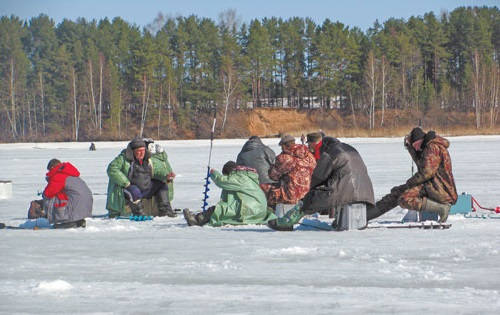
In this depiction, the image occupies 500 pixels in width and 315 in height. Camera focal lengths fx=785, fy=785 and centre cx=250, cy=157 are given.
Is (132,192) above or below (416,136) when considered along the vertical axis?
below

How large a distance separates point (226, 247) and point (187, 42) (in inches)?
2897

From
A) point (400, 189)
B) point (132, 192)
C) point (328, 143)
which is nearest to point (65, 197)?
point (132, 192)

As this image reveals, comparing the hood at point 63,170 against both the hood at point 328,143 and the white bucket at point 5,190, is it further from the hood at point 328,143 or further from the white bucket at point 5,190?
the white bucket at point 5,190

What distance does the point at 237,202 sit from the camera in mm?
9719

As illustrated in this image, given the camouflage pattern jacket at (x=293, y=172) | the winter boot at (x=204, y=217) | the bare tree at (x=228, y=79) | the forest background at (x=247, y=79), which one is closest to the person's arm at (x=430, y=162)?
the camouflage pattern jacket at (x=293, y=172)

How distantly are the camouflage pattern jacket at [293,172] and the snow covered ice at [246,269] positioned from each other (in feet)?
2.71

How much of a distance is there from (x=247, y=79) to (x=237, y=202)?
220 feet

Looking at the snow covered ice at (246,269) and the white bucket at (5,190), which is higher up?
the white bucket at (5,190)

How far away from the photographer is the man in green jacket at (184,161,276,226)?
31.0 ft

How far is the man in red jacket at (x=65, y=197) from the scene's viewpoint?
955cm

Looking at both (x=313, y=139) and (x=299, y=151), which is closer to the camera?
(x=299, y=151)

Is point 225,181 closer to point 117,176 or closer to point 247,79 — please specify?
point 117,176

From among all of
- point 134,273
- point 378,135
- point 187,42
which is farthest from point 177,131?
point 134,273

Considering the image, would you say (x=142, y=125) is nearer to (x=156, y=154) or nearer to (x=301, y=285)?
(x=156, y=154)
